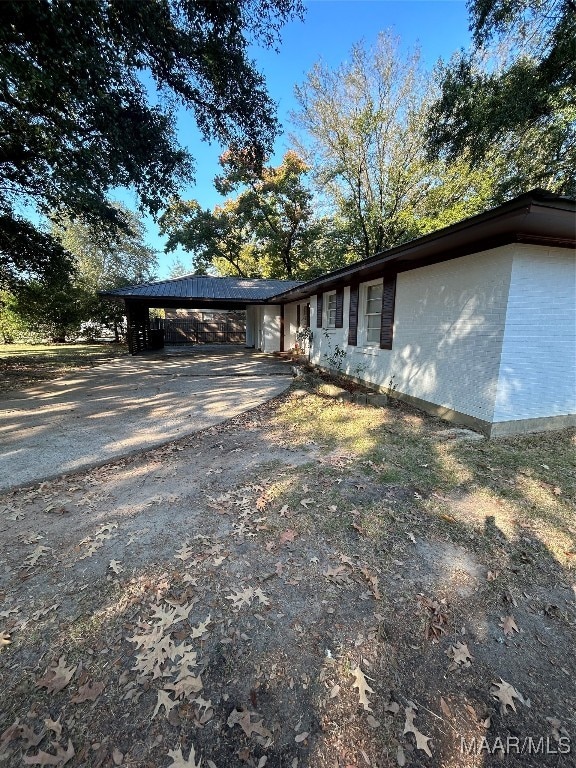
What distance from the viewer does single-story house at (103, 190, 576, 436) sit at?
421cm

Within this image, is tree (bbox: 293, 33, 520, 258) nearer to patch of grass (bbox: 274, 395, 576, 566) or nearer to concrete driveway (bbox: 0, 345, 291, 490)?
concrete driveway (bbox: 0, 345, 291, 490)

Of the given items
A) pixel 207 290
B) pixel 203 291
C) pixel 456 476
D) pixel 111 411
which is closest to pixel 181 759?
pixel 456 476

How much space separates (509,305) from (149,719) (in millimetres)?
5181

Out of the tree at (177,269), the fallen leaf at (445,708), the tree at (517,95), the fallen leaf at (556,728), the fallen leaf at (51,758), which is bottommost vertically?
the fallen leaf at (556,728)

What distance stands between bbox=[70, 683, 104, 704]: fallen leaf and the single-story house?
4877 millimetres

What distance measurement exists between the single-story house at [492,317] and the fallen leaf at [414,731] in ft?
13.0

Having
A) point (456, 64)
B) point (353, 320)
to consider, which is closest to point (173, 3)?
point (353, 320)

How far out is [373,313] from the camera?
7.80 m

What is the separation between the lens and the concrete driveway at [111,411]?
155 inches

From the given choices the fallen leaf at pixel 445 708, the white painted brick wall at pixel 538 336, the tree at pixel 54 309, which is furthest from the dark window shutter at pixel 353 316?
the tree at pixel 54 309

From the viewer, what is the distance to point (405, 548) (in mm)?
2521

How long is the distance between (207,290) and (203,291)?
0.30m

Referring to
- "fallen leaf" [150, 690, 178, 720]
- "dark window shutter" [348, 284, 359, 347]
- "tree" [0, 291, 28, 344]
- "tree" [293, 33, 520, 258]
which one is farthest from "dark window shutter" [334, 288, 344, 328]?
"tree" [0, 291, 28, 344]

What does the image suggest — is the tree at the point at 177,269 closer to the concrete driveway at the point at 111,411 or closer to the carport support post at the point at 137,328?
the carport support post at the point at 137,328
